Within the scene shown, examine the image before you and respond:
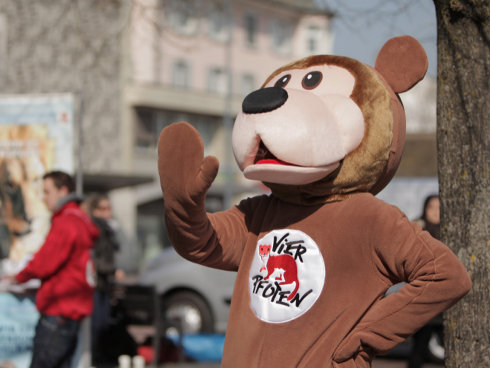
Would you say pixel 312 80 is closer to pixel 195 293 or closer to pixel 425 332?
pixel 425 332

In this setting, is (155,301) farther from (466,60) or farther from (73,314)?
(466,60)

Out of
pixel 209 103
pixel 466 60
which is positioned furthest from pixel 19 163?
pixel 209 103

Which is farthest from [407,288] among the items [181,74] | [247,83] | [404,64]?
[247,83]

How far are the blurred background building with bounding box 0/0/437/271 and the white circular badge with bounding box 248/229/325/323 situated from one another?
15.1 m

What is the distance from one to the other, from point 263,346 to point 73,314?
8.81 ft

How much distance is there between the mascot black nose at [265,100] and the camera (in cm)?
276

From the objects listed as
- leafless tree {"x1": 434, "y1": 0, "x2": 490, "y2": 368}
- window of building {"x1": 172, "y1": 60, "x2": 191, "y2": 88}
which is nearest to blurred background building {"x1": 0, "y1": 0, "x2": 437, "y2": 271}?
window of building {"x1": 172, "y1": 60, "x2": 191, "y2": 88}

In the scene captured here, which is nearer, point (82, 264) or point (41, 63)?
point (82, 264)

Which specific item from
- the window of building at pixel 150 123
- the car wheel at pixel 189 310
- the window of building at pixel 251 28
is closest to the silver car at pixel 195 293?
the car wheel at pixel 189 310

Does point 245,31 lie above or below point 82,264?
above

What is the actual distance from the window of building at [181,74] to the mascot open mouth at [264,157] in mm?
29333

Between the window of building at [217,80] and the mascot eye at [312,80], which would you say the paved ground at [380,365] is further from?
the window of building at [217,80]

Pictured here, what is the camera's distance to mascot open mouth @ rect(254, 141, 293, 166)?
2.79 metres

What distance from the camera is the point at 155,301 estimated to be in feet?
26.0
